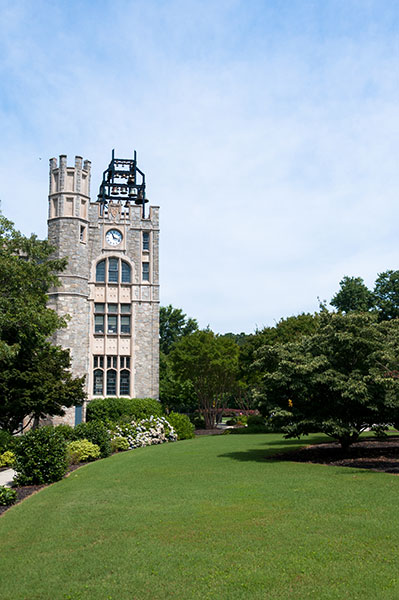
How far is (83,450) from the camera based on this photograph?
1988 cm

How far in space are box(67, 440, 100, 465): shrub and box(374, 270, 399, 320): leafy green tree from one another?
4138 centimetres

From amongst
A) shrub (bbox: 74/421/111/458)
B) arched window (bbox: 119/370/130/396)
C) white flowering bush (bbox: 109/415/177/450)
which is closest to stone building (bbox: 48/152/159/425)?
arched window (bbox: 119/370/130/396)

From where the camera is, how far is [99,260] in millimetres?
37562

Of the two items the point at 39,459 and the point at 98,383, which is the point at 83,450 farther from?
the point at 98,383

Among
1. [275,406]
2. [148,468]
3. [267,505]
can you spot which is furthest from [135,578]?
[275,406]

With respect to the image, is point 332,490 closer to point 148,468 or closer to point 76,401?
point 148,468

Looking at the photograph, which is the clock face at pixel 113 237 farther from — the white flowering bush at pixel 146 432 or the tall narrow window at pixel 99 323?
the white flowering bush at pixel 146 432

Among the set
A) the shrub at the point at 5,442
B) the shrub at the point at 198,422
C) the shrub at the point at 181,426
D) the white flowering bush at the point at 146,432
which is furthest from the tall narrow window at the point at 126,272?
the shrub at the point at 5,442

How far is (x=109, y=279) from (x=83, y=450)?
19.2 m

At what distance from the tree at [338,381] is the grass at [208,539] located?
3232 mm

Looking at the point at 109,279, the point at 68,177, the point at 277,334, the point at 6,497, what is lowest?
the point at 6,497

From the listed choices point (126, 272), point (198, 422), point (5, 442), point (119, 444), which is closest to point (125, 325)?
point (126, 272)

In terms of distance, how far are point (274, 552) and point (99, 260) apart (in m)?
32.1

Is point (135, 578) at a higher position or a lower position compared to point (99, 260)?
lower
